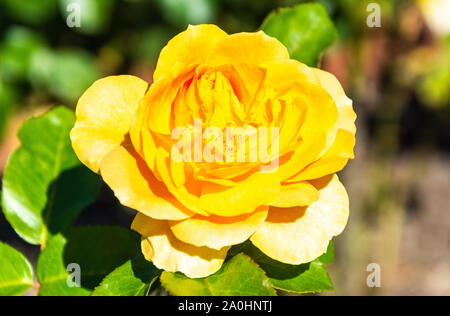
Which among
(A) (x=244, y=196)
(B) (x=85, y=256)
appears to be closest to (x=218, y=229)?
(A) (x=244, y=196)

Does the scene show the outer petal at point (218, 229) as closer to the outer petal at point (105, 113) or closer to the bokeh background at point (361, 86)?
the outer petal at point (105, 113)

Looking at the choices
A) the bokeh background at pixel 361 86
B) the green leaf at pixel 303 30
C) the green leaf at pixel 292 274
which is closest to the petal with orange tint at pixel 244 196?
the green leaf at pixel 292 274

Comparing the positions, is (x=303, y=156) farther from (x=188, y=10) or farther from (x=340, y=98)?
(x=188, y=10)

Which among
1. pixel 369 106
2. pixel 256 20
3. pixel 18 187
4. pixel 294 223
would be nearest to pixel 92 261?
pixel 18 187

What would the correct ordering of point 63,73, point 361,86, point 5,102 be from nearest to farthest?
point 361,86
point 5,102
point 63,73

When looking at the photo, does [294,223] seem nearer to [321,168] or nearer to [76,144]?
[321,168]

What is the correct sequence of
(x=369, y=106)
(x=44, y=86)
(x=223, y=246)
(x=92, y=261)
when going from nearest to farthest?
(x=223, y=246) < (x=92, y=261) < (x=44, y=86) < (x=369, y=106)

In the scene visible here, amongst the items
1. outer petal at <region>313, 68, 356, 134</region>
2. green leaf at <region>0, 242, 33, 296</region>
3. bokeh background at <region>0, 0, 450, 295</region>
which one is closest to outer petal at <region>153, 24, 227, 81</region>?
outer petal at <region>313, 68, 356, 134</region>
